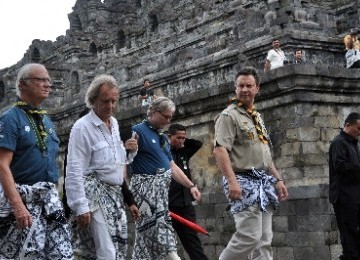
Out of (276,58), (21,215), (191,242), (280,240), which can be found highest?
(276,58)

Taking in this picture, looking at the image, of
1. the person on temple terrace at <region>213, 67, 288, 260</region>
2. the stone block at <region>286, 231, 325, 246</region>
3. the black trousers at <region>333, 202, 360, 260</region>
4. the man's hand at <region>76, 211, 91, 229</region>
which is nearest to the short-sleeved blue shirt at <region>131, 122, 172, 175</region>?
the person on temple terrace at <region>213, 67, 288, 260</region>

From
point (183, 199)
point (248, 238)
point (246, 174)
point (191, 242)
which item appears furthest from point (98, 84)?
point (191, 242)

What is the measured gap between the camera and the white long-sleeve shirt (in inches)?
205

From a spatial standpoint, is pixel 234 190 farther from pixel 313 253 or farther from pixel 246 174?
pixel 313 253

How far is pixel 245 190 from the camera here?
5.74m

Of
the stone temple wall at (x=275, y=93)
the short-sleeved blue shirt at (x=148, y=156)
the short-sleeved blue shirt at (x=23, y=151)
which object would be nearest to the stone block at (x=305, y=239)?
the stone temple wall at (x=275, y=93)

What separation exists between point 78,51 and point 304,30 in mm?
24676

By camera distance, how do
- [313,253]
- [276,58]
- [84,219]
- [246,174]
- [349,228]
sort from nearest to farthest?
[84,219]
[246,174]
[349,228]
[313,253]
[276,58]

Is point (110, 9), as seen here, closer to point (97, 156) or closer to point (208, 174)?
point (208, 174)

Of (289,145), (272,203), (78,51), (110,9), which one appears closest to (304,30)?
(289,145)

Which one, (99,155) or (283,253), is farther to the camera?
(283,253)

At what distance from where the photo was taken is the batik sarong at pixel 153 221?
6.06m

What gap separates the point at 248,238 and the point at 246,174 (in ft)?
1.88

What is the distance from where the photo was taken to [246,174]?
5.87 m
